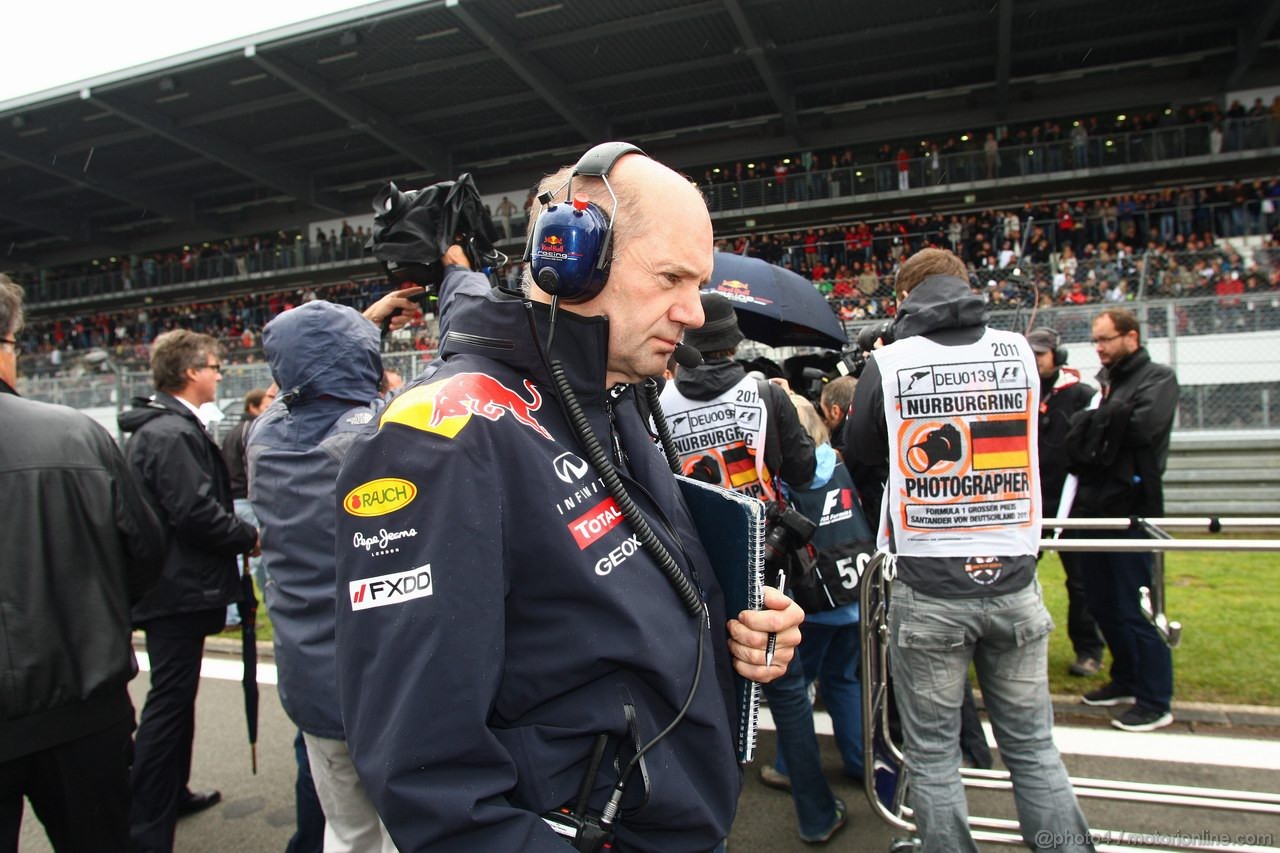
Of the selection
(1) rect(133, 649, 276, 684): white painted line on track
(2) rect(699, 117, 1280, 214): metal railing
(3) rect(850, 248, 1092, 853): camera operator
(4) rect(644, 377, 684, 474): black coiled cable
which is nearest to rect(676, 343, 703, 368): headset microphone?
(3) rect(850, 248, 1092, 853): camera operator

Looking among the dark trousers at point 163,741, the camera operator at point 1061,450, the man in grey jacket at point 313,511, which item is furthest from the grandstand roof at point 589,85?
the dark trousers at point 163,741

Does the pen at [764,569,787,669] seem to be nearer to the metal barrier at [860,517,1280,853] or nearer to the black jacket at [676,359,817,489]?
the metal barrier at [860,517,1280,853]

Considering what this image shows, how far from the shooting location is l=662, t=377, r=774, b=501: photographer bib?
3402mm

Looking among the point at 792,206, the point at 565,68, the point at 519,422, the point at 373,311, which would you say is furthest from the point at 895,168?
the point at 519,422

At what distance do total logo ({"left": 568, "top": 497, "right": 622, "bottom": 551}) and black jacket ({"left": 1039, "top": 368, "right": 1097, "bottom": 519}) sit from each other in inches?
178

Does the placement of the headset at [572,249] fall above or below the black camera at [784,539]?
above

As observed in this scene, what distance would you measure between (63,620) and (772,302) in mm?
4262

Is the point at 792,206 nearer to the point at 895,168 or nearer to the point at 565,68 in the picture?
the point at 895,168

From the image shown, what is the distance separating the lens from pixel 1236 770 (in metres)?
3.49

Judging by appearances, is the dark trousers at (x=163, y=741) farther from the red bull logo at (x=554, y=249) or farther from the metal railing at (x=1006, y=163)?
the metal railing at (x=1006, y=163)

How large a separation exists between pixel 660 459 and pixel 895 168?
22.9 meters

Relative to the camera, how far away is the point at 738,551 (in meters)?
1.49

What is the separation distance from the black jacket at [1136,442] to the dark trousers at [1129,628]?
1.04ft

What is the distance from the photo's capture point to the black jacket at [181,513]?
3.31m
